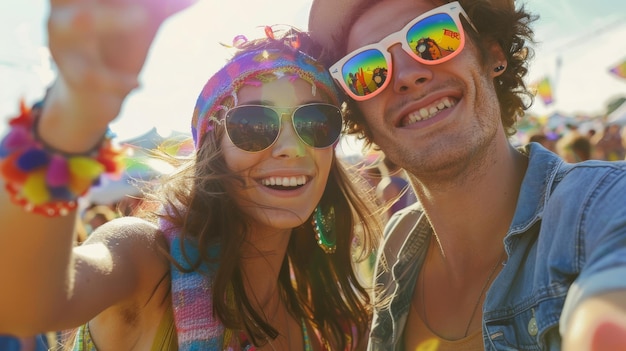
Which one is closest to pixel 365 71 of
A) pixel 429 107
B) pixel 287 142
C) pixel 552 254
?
pixel 429 107

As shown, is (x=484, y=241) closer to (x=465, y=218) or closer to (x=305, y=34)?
(x=465, y=218)

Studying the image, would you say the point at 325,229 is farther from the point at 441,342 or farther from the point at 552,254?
the point at 552,254

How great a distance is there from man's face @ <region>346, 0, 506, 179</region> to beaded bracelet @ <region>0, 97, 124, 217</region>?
1508 mm

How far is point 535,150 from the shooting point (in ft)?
6.73

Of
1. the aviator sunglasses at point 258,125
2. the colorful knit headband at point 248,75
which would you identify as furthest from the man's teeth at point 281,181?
the colorful knit headband at point 248,75

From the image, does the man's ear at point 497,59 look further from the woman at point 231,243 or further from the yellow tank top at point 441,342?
the yellow tank top at point 441,342

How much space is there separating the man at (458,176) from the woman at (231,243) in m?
0.24

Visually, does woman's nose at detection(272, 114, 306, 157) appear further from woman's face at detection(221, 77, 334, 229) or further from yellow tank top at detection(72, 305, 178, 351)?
yellow tank top at detection(72, 305, 178, 351)

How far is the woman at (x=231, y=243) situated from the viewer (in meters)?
1.01

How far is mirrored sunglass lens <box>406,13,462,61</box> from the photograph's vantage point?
6.86 feet

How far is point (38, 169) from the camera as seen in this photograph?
2.91 ft

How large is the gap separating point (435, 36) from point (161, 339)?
158 centimetres

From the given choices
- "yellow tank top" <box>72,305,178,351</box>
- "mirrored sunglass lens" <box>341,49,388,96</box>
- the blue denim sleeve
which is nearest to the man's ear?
"mirrored sunglass lens" <box>341,49,388,96</box>

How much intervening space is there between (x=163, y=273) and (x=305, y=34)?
1.26 m
